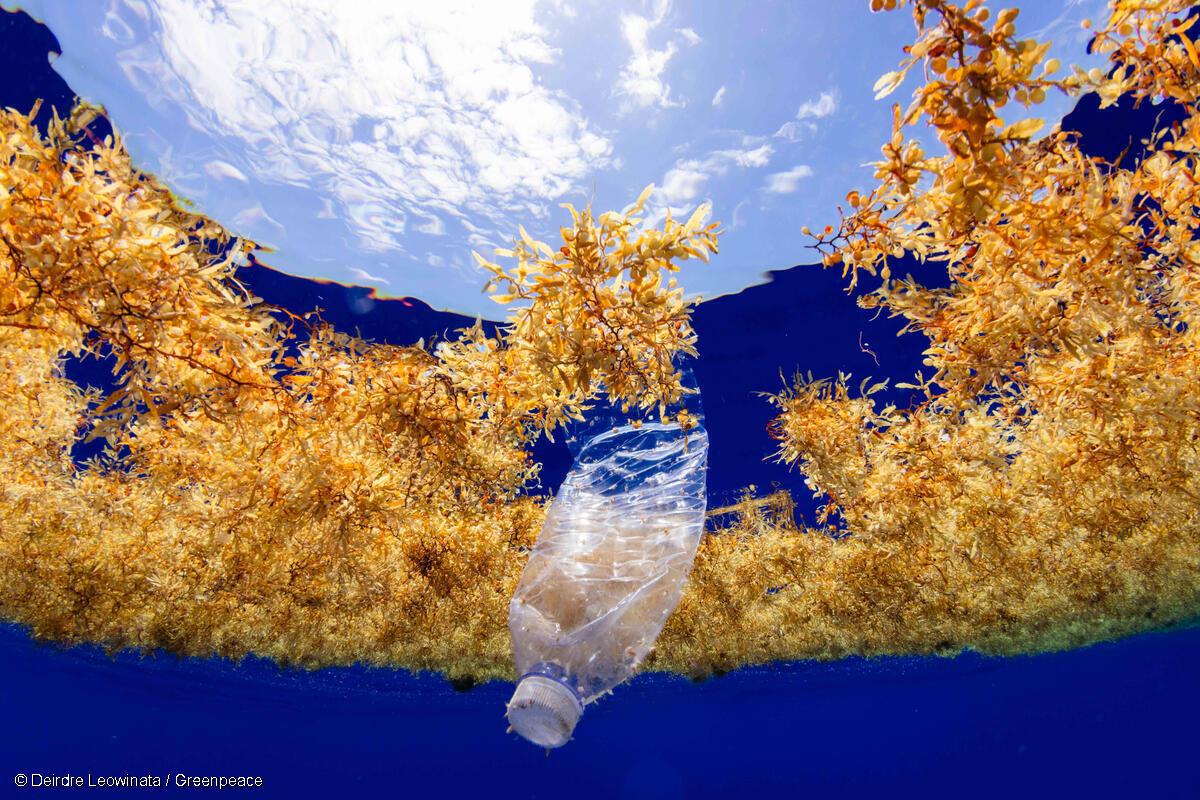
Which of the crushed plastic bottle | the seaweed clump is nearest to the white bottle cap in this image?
the crushed plastic bottle

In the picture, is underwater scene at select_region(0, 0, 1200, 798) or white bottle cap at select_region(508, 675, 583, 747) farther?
white bottle cap at select_region(508, 675, 583, 747)

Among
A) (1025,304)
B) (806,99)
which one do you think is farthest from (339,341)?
(806,99)

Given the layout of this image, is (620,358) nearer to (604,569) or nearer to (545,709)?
(604,569)

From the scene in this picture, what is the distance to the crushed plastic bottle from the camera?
2693 millimetres

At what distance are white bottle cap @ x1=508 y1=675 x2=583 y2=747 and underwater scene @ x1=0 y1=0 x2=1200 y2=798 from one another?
19 mm

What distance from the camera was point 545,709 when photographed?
8.23 feet

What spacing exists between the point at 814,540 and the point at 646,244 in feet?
22.7

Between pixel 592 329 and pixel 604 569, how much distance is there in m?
1.66

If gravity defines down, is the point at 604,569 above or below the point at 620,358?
below

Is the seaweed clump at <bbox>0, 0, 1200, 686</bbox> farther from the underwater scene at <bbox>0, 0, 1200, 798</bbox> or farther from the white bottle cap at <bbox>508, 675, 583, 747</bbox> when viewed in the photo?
the white bottle cap at <bbox>508, 675, 583, 747</bbox>

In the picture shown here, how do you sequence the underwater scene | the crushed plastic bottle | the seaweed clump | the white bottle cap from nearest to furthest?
the seaweed clump
the underwater scene
the white bottle cap
the crushed plastic bottle

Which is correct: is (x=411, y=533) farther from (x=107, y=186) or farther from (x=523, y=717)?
(x=107, y=186)

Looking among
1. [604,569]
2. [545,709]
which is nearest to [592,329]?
[604,569]

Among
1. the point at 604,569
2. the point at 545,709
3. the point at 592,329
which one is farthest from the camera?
the point at 604,569
